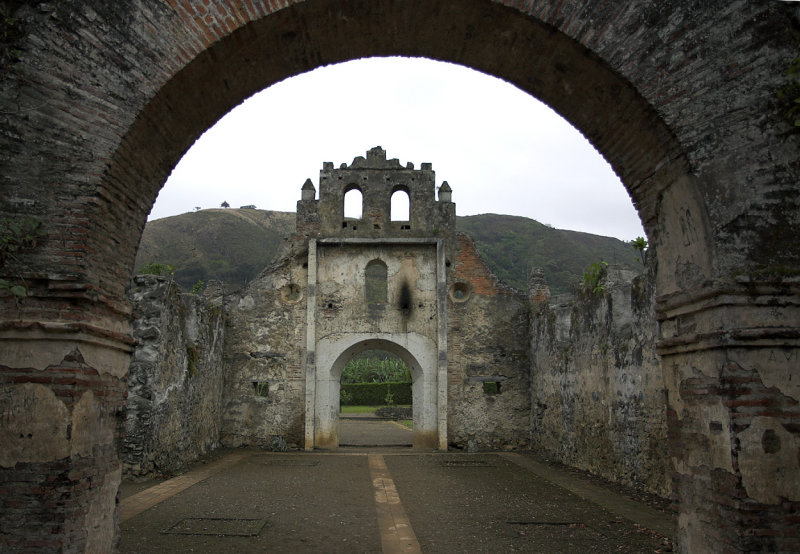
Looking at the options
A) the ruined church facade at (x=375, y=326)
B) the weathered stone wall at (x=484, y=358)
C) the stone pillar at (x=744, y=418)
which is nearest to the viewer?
the stone pillar at (x=744, y=418)

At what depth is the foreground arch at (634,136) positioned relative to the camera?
3.91 metres

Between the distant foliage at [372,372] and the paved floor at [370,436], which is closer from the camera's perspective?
the paved floor at [370,436]

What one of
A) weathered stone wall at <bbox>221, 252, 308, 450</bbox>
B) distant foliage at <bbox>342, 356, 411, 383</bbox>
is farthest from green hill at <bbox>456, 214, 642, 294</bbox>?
weathered stone wall at <bbox>221, 252, 308, 450</bbox>

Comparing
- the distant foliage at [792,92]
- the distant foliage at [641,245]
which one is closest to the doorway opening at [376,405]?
the distant foliage at [641,245]

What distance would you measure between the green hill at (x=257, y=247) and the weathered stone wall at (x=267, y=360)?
167ft

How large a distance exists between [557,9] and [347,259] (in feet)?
43.1

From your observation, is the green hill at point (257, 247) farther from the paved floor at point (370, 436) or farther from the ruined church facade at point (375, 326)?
the ruined church facade at point (375, 326)

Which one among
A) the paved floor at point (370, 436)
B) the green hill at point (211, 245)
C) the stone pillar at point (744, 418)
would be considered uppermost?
the green hill at point (211, 245)

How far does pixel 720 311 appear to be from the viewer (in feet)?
13.2

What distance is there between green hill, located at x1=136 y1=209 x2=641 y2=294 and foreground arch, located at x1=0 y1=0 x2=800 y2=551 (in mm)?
61779

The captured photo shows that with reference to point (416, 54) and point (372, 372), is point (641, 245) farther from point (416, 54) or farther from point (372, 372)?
point (372, 372)

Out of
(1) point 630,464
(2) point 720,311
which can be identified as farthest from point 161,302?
(2) point 720,311

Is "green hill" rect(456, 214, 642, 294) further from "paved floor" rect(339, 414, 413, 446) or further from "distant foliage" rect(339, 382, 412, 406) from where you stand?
"paved floor" rect(339, 414, 413, 446)

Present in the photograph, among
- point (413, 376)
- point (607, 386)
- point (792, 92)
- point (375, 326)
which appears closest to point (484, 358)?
point (413, 376)
